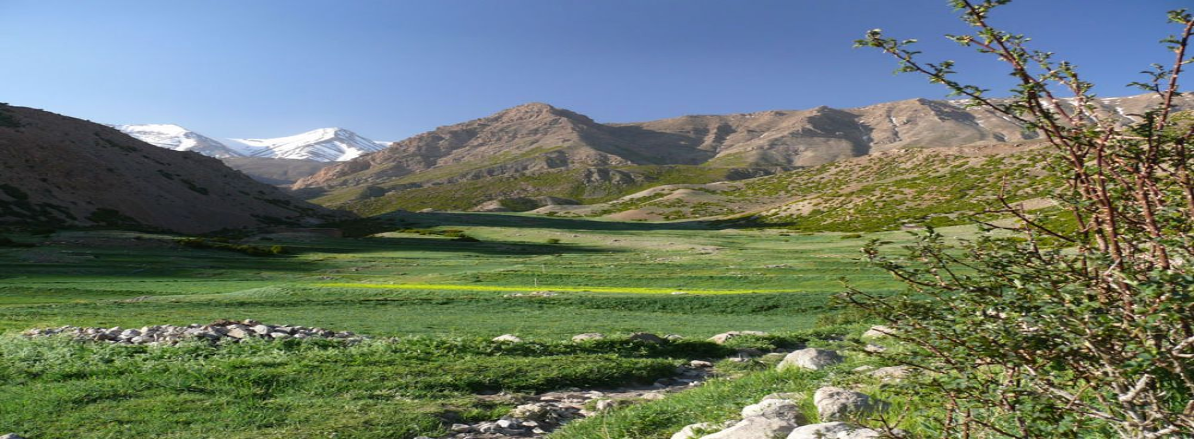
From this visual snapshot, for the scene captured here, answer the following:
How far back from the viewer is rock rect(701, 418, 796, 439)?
7.74 m

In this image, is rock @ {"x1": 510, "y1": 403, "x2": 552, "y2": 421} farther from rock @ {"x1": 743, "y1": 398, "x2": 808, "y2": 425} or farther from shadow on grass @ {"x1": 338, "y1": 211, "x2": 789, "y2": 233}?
shadow on grass @ {"x1": 338, "y1": 211, "x2": 789, "y2": 233}

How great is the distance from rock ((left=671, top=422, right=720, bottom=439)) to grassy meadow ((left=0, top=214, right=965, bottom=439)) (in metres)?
0.89

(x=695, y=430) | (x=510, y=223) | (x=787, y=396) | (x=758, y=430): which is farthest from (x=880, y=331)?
(x=510, y=223)

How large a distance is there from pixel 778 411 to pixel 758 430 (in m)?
1.03

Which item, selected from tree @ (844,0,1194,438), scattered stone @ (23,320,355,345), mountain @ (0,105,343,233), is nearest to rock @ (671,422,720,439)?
tree @ (844,0,1194,438)

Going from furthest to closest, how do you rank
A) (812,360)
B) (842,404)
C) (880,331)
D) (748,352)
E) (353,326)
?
(353,326)
(748,352)
(812,360)
(842,404)
(880,331)

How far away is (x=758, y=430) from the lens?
7.88 meters

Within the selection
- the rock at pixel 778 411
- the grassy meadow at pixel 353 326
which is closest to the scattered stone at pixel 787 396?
the rock at pixel 778 411

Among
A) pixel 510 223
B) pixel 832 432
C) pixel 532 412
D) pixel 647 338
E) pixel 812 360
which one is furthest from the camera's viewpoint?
pixel 510 223

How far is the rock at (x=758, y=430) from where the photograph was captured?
7742 mm

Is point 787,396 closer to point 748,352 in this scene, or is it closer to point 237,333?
point 748,352

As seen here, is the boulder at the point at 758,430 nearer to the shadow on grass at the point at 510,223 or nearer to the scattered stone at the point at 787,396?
the scattered stone at the point at 787,396

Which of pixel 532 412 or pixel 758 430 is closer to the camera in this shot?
pixel 758 430

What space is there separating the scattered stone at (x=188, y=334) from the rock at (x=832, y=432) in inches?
578
